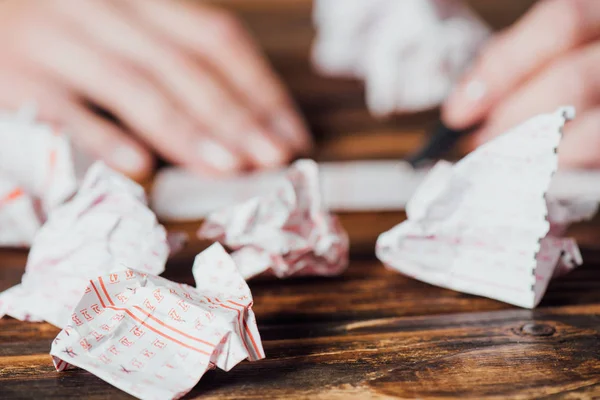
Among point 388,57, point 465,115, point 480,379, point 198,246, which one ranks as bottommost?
point 480,379

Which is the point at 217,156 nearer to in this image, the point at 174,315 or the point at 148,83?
the point at 148,83

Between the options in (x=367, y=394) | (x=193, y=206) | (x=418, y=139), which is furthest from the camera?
(x=418, y=139)

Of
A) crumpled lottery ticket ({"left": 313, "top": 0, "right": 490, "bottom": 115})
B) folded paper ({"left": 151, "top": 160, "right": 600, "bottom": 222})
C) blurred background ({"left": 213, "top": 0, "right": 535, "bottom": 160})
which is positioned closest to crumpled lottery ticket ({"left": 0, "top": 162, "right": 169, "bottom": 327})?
folded paper ({"left": 151, "top": 160, "right": 600, "bottom": 222})

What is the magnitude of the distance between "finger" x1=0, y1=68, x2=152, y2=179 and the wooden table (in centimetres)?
30

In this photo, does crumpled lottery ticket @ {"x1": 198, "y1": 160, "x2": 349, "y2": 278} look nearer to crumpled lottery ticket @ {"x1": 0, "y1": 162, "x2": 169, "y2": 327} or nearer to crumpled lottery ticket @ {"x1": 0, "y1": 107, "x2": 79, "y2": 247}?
crumpled lottery ticket @ {"x1": 0, "y1": 162, "x2": 169, "y2": 327}

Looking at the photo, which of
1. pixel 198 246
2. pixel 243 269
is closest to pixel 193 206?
pixel 198 246

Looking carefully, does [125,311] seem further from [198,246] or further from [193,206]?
[193,206]

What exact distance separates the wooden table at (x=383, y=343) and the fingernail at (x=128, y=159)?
284 millimetres

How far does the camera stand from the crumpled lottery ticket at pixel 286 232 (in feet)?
1.65

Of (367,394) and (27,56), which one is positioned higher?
(27,56)

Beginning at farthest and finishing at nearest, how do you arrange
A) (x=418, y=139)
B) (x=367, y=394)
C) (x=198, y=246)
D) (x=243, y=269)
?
(x=418, y=139)
(x=198, y=246)
(x=243, y=269)
(x=367, y=394)

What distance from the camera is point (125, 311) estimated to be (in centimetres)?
42

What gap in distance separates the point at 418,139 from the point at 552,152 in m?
0.49

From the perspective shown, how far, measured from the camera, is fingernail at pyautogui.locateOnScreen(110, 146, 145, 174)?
2.82 feet
